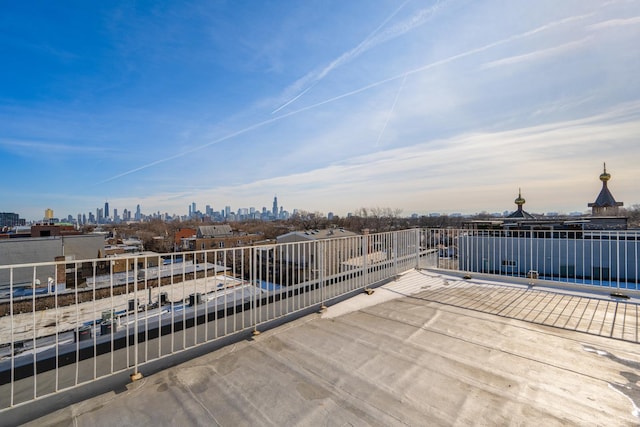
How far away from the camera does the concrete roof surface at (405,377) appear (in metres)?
1.63

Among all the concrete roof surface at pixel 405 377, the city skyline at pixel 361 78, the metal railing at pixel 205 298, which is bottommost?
the concrete roof surface at pixel 405 377

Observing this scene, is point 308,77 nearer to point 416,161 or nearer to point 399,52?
point 399,52

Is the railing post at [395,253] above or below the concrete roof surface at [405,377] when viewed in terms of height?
above

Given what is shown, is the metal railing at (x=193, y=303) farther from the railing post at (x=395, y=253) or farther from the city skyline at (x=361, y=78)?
the city skyline at (x=361, y=78)

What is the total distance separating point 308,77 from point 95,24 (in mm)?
6371

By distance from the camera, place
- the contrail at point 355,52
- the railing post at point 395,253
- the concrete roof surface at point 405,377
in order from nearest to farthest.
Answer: the concrete roof surface at point 405,377 < the railing post at point 395,253 < the contrail at point 355,52

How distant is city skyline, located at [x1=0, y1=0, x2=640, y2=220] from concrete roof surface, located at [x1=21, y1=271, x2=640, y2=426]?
5811 mm

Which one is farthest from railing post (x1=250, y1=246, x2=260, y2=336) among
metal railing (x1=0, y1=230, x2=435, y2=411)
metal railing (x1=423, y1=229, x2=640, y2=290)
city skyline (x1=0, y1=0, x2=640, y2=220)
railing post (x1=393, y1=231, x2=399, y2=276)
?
city skyline (x1=0, y1=0, x2=640, y2=220)

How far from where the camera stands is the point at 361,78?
26.7ft

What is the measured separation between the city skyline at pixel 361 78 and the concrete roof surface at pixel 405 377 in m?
5.81

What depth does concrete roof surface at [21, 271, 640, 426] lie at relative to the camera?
5.35 ft

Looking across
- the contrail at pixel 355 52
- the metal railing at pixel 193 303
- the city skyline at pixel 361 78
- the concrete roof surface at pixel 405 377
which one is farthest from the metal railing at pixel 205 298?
the contrail at pixel 355 52

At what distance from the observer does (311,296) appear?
11.7 feet

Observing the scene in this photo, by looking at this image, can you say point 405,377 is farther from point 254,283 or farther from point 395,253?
point 395,253
